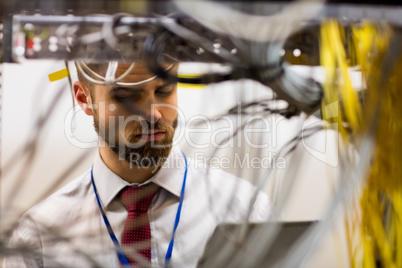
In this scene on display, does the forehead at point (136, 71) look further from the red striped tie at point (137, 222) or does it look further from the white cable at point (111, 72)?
the red striped tie at point (137, 222)

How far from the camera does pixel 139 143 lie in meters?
0.56

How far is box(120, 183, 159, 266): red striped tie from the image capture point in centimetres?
61

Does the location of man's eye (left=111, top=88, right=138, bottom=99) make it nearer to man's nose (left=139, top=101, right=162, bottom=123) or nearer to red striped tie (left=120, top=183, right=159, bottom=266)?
man's nose (left=139, top=101, right=162, bottom=123)

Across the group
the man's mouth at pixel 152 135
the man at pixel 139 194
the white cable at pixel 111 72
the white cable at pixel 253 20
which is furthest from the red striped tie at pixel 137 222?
the white cable at pixel 253 20

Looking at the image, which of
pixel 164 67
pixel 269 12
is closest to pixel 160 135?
pixel 164 67

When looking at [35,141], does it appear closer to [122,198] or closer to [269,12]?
[122,198]

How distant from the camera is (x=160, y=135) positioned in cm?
56

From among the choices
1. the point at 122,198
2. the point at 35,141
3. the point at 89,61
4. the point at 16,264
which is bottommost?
the point at 16,264

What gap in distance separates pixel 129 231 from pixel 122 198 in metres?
0.05

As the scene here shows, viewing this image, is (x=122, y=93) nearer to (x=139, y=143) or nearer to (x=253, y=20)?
(x=139, y=143)

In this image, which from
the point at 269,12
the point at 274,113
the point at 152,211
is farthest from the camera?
the point at 152,211

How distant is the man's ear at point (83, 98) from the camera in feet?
1.87
